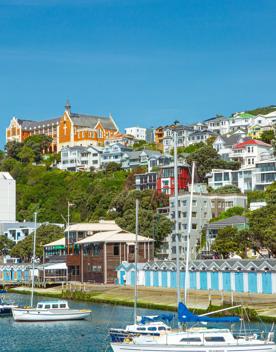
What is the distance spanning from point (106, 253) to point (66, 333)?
42110mm

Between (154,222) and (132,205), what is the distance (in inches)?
556

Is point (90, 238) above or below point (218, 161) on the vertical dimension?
below

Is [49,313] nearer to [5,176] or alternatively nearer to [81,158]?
[5,176]

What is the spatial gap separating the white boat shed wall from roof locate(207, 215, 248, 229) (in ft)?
69.2

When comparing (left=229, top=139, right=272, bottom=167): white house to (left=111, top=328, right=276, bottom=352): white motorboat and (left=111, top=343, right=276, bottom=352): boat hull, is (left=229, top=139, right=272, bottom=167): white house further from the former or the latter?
(left=111, top=343, right=276, bottom=352): boat hull

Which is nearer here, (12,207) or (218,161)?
(218,161)

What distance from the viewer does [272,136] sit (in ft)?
550

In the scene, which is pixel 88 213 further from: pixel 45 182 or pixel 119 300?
pixel 119 300

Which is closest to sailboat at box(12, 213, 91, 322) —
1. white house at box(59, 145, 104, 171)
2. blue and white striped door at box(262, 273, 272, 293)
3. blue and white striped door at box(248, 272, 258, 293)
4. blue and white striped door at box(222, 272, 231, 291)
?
blue and white striped door at box(222, 272, 231, 291)

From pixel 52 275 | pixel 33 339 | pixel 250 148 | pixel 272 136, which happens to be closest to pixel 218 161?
pixel 250 148

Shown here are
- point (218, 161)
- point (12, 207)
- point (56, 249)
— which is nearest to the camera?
point (56, 249)

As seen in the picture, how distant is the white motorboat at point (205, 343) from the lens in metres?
43.8

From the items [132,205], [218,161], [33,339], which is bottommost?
[33,339]

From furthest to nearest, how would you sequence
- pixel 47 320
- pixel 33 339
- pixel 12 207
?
pixel 12 207, pixel 47 320, pixel 33 339
